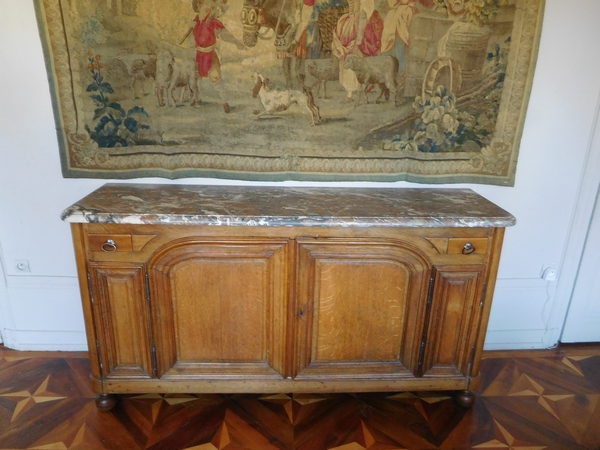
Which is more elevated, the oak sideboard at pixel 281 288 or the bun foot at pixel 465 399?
the oak sideboard at pixel 281 288

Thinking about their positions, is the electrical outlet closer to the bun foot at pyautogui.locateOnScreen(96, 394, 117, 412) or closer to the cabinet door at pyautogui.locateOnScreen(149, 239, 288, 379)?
the bun foot at pyautogui.locateOnScreen(96, 394, 117, 412)

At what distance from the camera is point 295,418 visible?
197cm

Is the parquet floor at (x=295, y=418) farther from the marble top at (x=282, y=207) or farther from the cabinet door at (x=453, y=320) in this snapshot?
the marble top at (x=282, y=207)

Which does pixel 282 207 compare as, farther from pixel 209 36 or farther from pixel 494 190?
pixel 494 190

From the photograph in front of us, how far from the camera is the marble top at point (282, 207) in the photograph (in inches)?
65.6

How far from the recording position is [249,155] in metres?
2.08

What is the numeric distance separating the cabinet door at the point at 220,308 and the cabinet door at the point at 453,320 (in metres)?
0.66

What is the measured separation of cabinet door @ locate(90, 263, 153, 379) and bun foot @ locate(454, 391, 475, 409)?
1.44 meters

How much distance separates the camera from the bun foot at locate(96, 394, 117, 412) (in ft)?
6.44

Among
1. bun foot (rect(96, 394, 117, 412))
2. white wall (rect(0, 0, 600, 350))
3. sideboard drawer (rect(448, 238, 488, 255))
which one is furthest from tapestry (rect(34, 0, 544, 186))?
bun foot (rect(96, 394, 117, 412))

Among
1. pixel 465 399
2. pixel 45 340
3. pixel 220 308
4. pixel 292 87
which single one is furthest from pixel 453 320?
pixel 45 340

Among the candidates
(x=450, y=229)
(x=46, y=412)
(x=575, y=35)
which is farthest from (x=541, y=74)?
(x=46, y=412)

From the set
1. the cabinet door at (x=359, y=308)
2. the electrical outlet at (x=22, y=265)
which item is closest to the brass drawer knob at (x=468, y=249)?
the cabinet door at (x=359, y=308)

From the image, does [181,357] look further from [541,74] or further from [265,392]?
[541,74]
